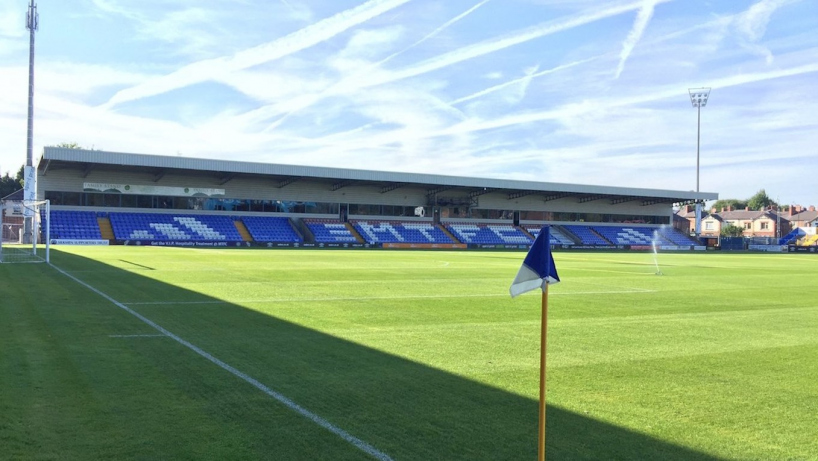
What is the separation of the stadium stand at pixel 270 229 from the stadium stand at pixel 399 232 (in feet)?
23.8

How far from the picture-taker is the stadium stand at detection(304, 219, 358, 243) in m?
59.7

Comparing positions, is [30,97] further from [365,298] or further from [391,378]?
[391,378]

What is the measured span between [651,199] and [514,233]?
23.6 m

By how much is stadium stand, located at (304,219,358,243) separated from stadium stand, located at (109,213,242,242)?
765 cm

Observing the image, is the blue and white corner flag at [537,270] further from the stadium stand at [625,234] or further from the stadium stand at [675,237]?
the stadium stand at [675,237]

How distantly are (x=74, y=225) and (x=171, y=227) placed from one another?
299 inches

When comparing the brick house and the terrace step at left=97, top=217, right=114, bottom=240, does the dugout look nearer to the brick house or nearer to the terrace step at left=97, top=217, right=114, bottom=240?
the terrace step at left=97, top=217, right=114, bottom=240

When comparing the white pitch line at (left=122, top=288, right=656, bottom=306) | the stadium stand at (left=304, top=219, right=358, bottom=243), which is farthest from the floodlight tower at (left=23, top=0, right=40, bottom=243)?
the white pitch line at (left=122, top=288, right=656, bottom=306)

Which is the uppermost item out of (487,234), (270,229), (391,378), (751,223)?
(751,223)

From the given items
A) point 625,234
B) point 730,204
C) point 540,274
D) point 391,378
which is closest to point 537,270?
point 540,274

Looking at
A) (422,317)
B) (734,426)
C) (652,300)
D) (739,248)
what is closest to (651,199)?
(739,248)

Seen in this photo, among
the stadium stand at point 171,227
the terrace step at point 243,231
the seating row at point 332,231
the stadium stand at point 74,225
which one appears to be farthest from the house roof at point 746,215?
the stadium stand at point 74,225

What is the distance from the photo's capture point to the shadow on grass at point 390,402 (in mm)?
5078

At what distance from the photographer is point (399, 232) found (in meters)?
65.2
